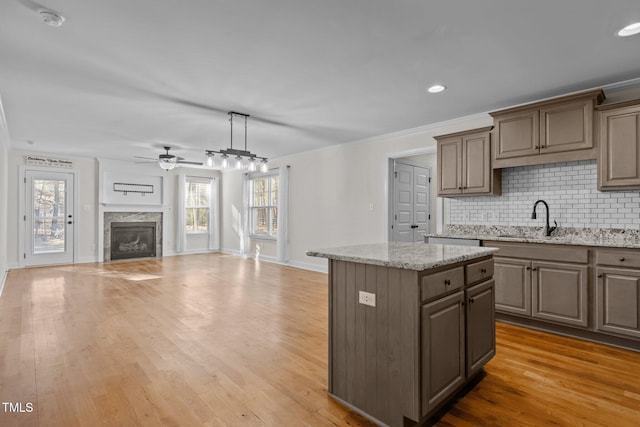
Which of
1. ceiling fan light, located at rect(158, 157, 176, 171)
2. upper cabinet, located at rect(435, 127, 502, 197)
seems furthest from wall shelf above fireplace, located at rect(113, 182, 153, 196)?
upper cabinet, located at rect(435, 127, 502, 197)

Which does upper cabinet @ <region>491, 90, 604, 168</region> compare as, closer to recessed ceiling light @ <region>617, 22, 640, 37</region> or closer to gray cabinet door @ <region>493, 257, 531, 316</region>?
recessed ceiling light @ <region>617, 22, 640, 37</region>

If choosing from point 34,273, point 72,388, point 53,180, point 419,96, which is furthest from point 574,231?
point 53,180

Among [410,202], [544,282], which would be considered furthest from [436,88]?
[410,202]

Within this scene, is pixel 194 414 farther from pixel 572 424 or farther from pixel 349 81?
pixel 349 81

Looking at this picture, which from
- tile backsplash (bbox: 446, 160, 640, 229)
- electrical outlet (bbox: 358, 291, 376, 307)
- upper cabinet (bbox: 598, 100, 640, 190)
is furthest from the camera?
tile backsplash (bbox: 446, 160, 640, 229)

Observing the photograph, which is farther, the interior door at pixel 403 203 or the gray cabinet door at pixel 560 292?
the interior door at pixel 403 203

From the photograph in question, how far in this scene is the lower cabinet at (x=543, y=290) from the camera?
3.13m

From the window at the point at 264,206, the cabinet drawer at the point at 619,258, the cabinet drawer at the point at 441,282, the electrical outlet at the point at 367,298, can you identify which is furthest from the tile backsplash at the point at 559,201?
the window at the point at 264,206

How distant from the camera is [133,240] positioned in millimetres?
8695

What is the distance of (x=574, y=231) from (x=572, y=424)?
2451 millimetres

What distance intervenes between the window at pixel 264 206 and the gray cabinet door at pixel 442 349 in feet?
21.3

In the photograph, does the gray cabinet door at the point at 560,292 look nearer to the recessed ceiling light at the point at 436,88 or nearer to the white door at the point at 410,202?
the recessed ceiling light at the point at 436,88

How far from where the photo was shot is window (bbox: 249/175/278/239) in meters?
8.32

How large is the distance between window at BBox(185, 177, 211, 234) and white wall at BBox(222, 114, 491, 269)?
286cm
